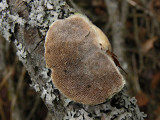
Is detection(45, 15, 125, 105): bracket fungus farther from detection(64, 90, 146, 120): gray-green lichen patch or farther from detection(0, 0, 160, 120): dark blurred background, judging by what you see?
detection(0, 0, 160, 120): dark blurred background

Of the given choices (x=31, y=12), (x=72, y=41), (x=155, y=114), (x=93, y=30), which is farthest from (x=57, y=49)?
(x=155, y=114)

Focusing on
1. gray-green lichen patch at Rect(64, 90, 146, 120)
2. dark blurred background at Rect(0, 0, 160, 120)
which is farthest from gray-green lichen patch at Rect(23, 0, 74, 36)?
dark blurred background at Rect(0, 0, 160, 120)

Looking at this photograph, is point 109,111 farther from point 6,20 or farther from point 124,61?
point 124,61

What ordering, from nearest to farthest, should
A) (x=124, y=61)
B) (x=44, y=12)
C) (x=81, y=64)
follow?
1. (x=81, y=64)
2. (x=44, y=12)
3. (x=124, y=61)

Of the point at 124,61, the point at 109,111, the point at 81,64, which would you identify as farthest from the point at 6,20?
the point at 124,61

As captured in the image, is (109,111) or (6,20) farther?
(6,20)

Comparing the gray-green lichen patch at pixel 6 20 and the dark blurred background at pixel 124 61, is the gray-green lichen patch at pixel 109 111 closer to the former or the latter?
the gray-green lichen patch at pixel 6 20

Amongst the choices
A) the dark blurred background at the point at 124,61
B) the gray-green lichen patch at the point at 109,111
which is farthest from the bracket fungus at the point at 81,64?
the dark blurred background at the point at 124,61
